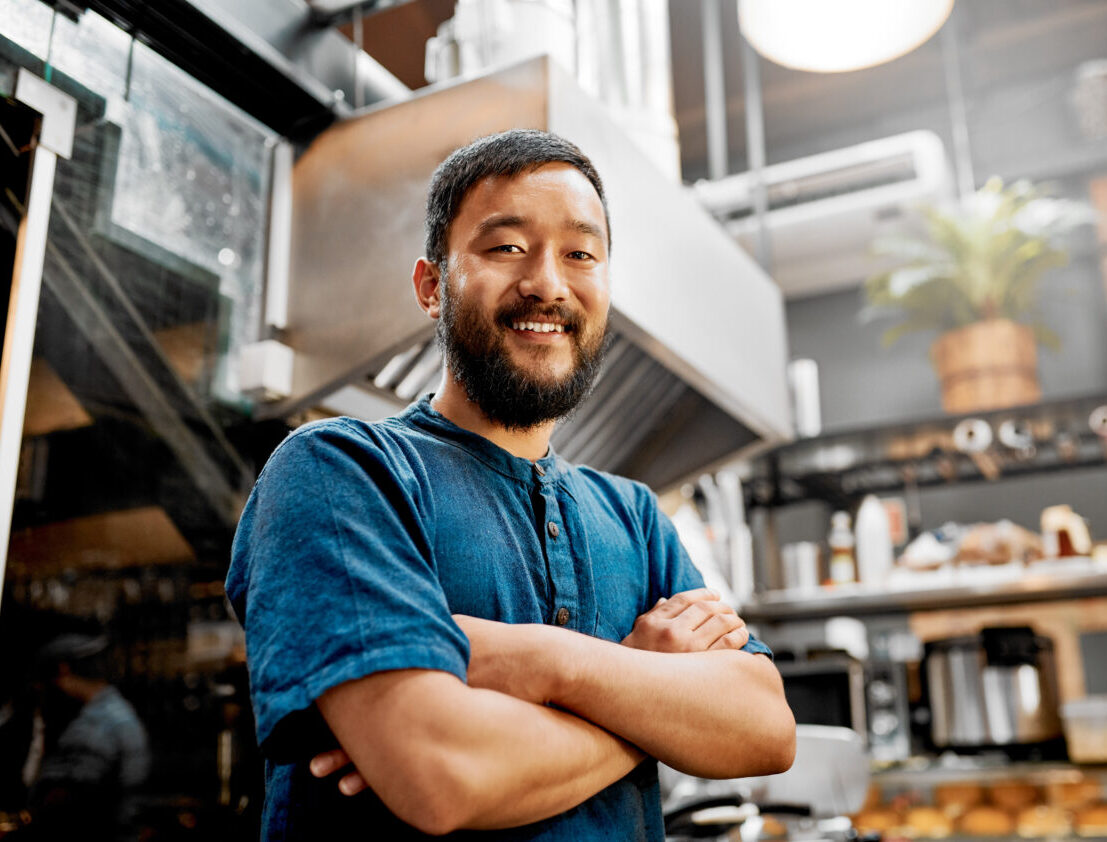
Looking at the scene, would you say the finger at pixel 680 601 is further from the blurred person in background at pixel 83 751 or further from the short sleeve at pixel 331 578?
the blurred person in background at pixel 83 751

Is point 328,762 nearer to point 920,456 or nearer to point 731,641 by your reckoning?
point 731,641

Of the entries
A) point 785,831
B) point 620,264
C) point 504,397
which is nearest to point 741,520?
point 785,831

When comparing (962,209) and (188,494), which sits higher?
(962,209)

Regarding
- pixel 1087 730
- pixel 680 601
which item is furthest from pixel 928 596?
pixel 680 601

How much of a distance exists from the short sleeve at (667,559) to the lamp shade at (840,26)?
1601mm

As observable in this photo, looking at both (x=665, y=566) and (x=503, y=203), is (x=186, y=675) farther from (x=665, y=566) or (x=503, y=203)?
(x=503, y=203)

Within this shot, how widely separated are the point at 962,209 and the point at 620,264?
3286 mm

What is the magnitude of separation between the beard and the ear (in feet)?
0.17

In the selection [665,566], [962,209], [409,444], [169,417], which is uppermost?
[962,209]

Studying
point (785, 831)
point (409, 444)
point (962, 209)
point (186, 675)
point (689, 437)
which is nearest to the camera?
point (409, 444)

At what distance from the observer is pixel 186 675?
161 centimetres

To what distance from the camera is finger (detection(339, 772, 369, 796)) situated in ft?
2.75

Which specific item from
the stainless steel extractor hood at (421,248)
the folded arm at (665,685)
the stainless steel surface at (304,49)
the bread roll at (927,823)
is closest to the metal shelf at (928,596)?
the bread roll at (927,823)

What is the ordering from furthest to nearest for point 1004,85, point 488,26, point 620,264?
point 1004,85 → point 488,26 → point 620,264
